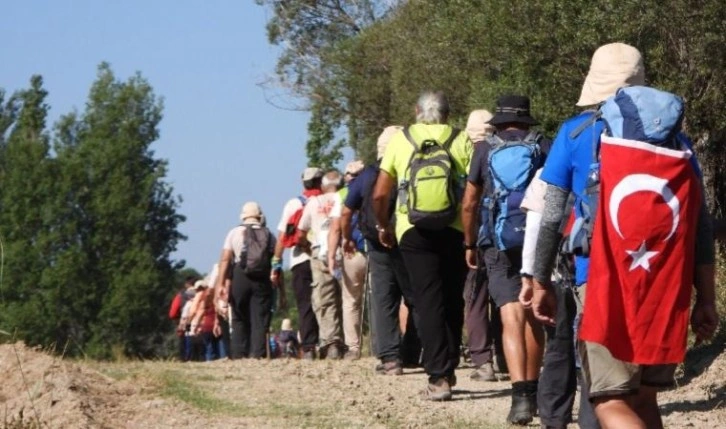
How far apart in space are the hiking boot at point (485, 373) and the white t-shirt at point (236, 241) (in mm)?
5033

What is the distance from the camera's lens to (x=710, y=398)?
10.4m

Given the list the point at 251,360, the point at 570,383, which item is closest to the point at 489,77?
the point at 251,360

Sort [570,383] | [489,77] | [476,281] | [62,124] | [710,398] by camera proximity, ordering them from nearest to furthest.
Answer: [570,383]
[710,398]
[476,281]
[489,77]
[62,124]

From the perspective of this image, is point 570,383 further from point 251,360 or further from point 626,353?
point 251,360

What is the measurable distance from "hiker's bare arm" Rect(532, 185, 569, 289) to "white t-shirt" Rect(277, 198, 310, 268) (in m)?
9.70

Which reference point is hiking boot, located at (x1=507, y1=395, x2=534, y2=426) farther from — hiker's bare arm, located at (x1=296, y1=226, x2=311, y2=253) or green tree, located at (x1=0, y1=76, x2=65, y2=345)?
green tree, located at (x1=0, y1=76, x2=65, y2=345)

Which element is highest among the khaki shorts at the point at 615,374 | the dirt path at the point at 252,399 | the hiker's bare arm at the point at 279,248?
the hiker's bare arm at the point at 279,248

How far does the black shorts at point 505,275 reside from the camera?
9203 millimetres

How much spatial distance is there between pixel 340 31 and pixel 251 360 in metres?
30.6

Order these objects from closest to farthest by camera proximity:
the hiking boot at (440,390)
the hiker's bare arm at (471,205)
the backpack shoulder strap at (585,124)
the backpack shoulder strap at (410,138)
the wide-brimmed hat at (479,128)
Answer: the backpack shoulder strap at (585,124)
the hiker's bare arm at (471,205)
the backpack shoulder strap at (410,138)
the hiking boot at (440,390)
the wide-brimmed hat at (479,128)

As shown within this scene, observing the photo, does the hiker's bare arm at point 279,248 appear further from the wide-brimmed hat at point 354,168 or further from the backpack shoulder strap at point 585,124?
the backpack shoulder strap at point 585,124

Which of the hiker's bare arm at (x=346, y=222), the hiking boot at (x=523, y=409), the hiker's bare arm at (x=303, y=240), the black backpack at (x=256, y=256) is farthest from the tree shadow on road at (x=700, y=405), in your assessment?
the black backpack at (x=256, y=256)

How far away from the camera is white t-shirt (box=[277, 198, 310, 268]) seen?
1605 centimetres

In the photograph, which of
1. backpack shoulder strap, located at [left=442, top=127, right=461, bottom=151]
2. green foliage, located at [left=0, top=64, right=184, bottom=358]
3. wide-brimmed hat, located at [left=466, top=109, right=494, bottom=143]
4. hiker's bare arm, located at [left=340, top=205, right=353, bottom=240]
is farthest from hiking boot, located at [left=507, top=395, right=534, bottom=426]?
green foliage, located at [left=0, top=64, right=184, bottom=358]
